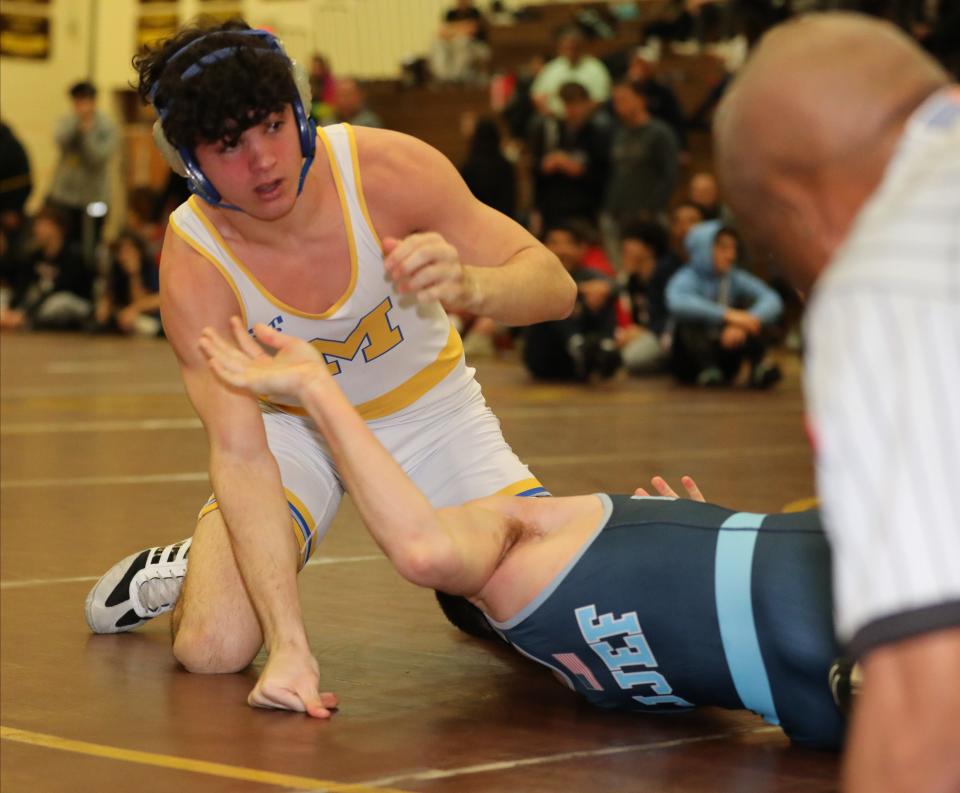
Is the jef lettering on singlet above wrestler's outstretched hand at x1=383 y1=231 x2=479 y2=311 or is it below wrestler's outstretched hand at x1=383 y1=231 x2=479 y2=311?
below

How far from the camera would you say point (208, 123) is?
10.4 ft

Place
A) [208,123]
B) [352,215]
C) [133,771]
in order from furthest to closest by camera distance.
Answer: [352,215], [208,123], [133,771]

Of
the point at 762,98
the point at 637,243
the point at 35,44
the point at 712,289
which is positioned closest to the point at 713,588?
the point at 762,98

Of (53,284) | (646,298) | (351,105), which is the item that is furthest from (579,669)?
(53,284)

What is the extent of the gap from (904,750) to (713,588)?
1687mm

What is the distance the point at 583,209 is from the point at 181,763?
429 inches

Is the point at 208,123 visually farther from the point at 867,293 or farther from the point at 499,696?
the point at 867,293

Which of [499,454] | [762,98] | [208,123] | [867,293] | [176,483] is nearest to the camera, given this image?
[867,293]

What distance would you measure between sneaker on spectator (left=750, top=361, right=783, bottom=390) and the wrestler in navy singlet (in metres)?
7.64

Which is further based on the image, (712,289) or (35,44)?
(35,44)

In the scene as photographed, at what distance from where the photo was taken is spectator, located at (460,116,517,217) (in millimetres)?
14047

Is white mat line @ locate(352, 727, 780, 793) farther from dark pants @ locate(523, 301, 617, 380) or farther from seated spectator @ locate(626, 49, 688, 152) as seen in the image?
seated spectator @ locate(626, 49, 688, 152)

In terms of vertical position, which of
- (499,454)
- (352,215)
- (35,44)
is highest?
(352,215)

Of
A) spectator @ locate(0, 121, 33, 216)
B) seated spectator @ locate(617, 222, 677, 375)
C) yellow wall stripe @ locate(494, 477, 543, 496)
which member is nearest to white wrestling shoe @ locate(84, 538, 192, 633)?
yellow wall stripe @ locate(494, 477, 543, 496)
